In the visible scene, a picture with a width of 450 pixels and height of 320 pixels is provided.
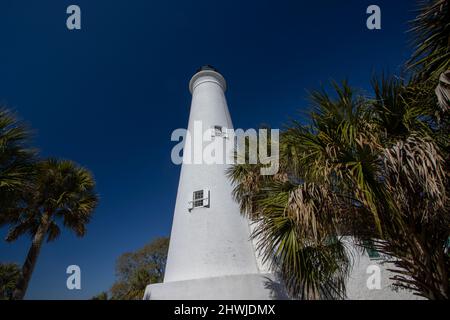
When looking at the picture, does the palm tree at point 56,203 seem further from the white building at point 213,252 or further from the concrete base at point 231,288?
the concrete base at point 231,288

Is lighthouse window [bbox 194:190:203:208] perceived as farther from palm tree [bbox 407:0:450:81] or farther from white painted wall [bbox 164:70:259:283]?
palm tree [bbox 407:0:450:81]

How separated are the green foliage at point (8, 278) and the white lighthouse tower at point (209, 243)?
14.3 meters

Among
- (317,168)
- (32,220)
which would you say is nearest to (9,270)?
(32,220)

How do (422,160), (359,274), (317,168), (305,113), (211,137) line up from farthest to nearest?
(211,137) < (359,274) < (305,113) < (317,168) < (422,160)

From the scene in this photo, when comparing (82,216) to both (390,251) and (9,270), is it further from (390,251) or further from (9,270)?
(9,270)

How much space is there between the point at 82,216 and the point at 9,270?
14.9 metres

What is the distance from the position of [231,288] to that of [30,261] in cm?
646

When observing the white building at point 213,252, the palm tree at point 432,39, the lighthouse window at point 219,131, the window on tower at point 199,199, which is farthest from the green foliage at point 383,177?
the lighthouse window at point 219,131

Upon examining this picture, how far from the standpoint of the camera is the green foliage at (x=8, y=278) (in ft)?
50.9

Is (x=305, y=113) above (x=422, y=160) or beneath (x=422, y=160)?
above

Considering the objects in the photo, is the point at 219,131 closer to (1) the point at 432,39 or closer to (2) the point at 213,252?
(2) the point at 213,252

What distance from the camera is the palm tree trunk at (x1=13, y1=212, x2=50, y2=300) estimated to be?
7.06 meters

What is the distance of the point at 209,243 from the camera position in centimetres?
792

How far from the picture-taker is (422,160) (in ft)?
10.6
